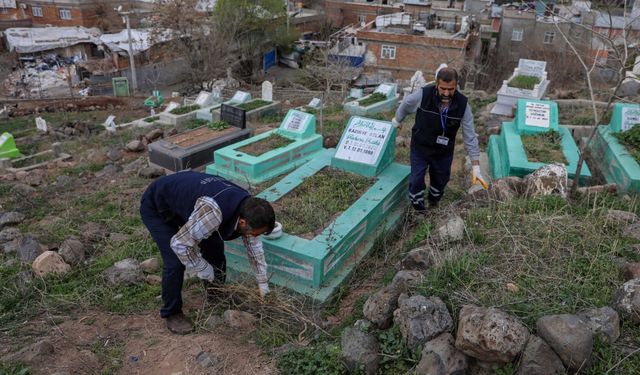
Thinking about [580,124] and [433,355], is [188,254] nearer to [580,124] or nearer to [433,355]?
[433,355]

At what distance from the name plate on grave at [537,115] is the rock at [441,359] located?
197 inches

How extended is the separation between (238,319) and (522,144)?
454 centimetres

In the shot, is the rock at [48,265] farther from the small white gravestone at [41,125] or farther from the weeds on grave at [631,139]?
the small white gravestone at [41,125]

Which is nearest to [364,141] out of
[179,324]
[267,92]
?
[179,324]

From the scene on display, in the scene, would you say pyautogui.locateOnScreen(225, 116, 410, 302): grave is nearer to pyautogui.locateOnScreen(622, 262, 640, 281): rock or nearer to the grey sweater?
the grey sweater

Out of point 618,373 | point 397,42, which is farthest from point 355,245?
point 397,42

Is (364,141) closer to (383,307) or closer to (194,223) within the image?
(383,307)

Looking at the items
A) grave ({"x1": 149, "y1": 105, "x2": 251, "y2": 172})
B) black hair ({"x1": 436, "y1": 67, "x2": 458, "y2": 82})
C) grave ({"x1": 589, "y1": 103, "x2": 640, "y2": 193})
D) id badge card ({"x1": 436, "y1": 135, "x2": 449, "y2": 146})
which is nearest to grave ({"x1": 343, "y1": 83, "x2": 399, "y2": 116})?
grave ({"x1": 149, "y1": 105, "x2": 251, "y2": 172})

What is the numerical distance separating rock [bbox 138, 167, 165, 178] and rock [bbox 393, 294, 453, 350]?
608 cm

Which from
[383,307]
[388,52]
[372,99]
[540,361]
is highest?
[540,361]

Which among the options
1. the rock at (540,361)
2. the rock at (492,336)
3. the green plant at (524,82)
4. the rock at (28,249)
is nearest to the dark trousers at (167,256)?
the rock at (492,336)

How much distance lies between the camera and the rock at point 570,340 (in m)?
2.65

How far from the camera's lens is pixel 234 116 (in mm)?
9469

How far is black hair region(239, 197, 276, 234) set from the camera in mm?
3176
